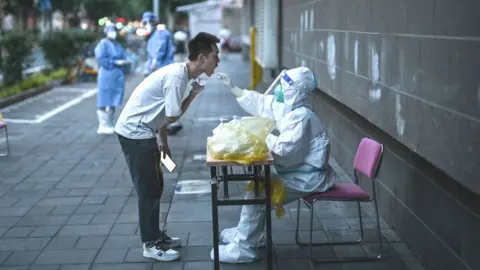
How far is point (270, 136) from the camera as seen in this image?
14.6ft

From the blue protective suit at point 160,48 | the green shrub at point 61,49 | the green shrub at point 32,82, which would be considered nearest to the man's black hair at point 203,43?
the blue protective suit at point 160,48

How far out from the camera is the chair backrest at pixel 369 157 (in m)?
4.60

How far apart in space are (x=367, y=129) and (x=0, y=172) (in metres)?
4.28

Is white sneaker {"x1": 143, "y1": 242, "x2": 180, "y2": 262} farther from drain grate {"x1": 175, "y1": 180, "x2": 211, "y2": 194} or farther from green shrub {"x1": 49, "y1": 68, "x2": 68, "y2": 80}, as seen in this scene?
green shrub {"x1": 49, "y1": 68, "x2": 68, "y2": 80}

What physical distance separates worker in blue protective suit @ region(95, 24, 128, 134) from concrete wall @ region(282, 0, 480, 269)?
4301mm

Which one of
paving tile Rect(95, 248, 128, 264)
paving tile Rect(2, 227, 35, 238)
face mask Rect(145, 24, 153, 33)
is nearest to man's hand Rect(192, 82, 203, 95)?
paving tile Rect(95, 248, 128, 264)

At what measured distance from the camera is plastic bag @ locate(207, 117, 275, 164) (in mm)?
4234

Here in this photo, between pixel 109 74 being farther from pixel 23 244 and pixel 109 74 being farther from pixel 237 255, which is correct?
pixel 237 255

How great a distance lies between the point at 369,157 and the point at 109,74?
6.46 metres

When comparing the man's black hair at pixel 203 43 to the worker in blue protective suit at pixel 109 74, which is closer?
the man's black hair at pixel 203 43

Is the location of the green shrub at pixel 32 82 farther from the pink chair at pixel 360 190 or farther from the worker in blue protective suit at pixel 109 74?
the pink chair at pixel 360 190

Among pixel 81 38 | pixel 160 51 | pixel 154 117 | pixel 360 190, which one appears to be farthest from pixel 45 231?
pixel 81 38

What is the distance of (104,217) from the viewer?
19.8 ft

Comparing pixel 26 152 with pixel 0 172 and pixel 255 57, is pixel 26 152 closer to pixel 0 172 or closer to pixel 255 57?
pixel 0 172
